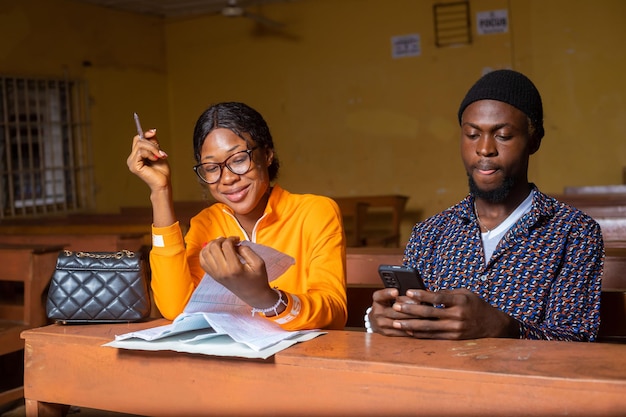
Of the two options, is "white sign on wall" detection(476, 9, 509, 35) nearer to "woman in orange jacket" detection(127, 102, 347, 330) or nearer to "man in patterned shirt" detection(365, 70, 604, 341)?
"woman in orange jacket" detection(127, 102, 347, 330)

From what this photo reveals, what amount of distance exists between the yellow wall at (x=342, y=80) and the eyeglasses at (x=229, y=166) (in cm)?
578

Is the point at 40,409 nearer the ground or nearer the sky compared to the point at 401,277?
nearer the ground

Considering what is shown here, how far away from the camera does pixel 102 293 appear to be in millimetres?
1833

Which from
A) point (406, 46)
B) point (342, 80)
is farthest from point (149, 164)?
point (342, 80)

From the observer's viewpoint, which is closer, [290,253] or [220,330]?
[220,330]

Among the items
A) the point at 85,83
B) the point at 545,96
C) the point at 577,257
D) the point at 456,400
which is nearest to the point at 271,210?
the point at 577,257

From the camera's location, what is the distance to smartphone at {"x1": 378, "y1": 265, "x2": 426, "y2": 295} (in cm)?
150

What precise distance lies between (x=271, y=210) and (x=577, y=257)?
0.80m

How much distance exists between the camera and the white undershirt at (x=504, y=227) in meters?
1.85

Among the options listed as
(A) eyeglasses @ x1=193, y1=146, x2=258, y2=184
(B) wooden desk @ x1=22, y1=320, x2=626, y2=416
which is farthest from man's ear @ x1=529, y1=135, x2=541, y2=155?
(A) eyeglasses @ x1=193, y1=146, x2=258, y2=184

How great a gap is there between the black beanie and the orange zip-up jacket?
1.70 feet

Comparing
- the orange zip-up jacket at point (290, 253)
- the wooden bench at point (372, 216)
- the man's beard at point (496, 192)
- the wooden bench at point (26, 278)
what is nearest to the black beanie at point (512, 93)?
the man's beard at point (496, 192)

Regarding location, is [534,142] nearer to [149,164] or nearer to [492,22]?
[149,164]

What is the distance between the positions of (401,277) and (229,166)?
2.19 feet
